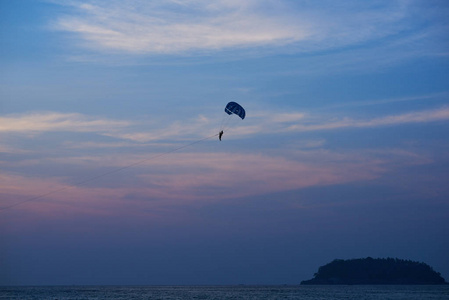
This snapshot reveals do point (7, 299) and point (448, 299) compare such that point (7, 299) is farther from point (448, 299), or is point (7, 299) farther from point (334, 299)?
point (448, 299)

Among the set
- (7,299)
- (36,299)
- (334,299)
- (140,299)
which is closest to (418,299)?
(334,299)

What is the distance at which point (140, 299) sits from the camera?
90.6m

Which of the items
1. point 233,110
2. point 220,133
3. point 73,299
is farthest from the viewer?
point 73,299

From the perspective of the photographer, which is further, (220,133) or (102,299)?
→ (102,299)

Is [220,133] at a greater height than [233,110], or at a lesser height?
lesser

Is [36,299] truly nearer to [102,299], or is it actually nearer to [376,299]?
[102,299]

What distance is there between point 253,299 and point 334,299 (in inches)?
481

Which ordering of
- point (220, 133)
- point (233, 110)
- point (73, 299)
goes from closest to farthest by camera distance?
point (220, 133) < point (233, 110) < point (73, 299)

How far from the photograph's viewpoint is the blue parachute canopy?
42.4 metres

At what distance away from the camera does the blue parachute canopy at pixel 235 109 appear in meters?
42.4

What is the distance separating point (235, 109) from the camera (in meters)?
42.7

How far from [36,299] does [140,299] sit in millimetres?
15106

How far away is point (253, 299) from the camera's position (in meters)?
89.0

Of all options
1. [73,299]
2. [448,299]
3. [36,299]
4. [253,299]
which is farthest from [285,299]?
[36,299]
